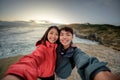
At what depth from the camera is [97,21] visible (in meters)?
2.42

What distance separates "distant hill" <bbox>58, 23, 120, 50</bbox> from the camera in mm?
2288

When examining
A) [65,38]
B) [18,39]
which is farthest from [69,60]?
[18,39]

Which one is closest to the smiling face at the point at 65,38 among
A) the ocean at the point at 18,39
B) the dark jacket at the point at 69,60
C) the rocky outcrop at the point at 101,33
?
the dark jacket at the point at 69,60

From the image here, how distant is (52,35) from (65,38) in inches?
3.4

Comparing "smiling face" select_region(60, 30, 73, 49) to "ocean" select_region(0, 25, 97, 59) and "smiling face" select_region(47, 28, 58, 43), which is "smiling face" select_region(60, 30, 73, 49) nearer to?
"smiling face" select_region(47, 28, 58, 43)

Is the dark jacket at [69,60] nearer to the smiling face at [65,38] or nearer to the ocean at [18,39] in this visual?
the smiling face at [65,38]

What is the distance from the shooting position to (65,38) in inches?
30.5

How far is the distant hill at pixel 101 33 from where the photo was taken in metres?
2.29

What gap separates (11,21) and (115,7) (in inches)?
63.7

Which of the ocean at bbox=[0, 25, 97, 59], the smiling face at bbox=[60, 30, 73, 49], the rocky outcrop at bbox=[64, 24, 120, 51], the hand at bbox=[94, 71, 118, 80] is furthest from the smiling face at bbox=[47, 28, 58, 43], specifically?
the rocky outcrop at bbox=[64, 24, 120, 51]

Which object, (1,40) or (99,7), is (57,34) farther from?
(99,7)

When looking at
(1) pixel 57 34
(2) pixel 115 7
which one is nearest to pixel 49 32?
(1) pixel 57 34

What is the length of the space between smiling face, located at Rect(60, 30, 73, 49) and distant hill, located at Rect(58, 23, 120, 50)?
1439 millimetres

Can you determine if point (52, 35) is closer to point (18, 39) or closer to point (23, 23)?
point (18, 39)
